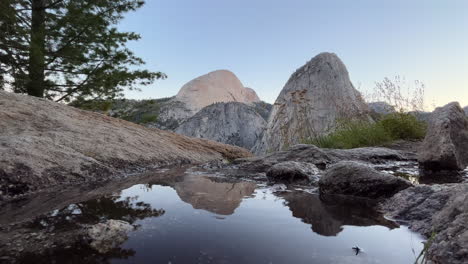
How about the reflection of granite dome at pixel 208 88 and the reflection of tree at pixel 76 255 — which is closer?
the reflection of tree at pixel 76 255

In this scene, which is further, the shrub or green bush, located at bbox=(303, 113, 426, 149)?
green bush, located at bbox=(303, 113, 426, 149)

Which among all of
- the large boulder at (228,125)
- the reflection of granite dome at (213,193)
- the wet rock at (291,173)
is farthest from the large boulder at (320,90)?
the large boulder at (228,125)

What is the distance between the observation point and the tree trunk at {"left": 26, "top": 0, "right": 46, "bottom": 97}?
8.55 metres

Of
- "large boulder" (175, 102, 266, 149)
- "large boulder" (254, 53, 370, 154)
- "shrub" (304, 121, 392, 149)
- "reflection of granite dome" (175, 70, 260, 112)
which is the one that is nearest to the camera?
"shrub" (304, 121, 392, 149)

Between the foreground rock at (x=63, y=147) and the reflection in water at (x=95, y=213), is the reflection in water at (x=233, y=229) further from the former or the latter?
the foreground rock at (x=63, y=147)

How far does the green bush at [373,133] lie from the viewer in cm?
860

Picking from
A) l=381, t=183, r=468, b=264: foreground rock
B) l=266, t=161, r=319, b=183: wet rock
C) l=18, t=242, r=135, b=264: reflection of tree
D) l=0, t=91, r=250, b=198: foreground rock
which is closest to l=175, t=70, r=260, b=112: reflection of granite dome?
l=0, t=91, r=250, b=198: foreground rock

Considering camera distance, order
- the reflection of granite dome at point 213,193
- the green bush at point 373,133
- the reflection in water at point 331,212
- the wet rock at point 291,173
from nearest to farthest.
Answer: the reflection in water at point 331,212 < the reflection of granite dome at point 213,193 < the wet rock at point 291,173 < the green bush at point 373,133

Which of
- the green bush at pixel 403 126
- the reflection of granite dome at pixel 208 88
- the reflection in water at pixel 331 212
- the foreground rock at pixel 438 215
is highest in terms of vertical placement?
the reflection of granite dome at pixel 208 88

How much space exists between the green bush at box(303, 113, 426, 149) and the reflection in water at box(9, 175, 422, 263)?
19.9ft

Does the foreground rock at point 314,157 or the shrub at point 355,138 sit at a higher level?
the shrub at point 355,138

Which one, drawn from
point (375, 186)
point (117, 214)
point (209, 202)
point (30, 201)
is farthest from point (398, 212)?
point (30, 201)

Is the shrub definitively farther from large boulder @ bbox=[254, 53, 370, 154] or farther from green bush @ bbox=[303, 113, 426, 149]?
large boulder @ bbox=[254, 53, 370, 154]

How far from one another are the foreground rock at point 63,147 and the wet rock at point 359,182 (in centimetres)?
255
